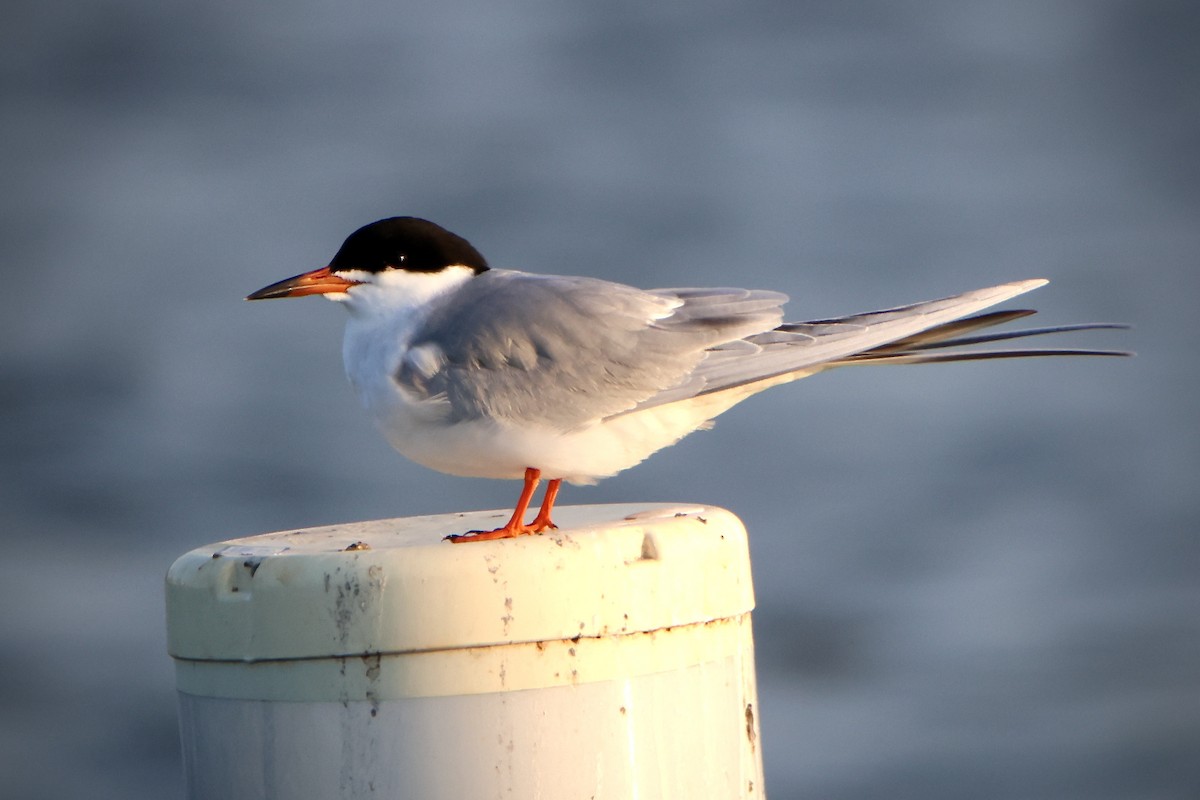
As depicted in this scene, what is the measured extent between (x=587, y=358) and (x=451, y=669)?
3.95 feet

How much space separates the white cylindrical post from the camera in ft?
6.64

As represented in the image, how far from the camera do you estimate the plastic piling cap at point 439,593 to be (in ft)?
6.63

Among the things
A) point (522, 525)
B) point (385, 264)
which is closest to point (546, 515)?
point (522, 525)

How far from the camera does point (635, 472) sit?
7.86 m

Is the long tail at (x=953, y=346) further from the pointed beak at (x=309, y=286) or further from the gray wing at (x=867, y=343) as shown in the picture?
the pointed beak at (x=309, y=286)

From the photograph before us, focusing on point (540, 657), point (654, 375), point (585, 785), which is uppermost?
point (654, 375)

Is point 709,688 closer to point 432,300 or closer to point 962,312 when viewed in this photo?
point 962,312

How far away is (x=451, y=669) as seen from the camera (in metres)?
2.03

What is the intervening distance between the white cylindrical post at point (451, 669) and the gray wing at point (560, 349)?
93cm

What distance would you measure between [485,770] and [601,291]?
4.50ft

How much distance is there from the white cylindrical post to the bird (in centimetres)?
85

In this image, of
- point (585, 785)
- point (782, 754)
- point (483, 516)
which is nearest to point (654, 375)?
point (483, 516)

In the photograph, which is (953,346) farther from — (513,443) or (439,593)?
(439,593)

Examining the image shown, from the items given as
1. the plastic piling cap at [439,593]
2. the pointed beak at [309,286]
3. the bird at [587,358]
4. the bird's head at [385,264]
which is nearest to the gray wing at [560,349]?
the bird at [587,358]
